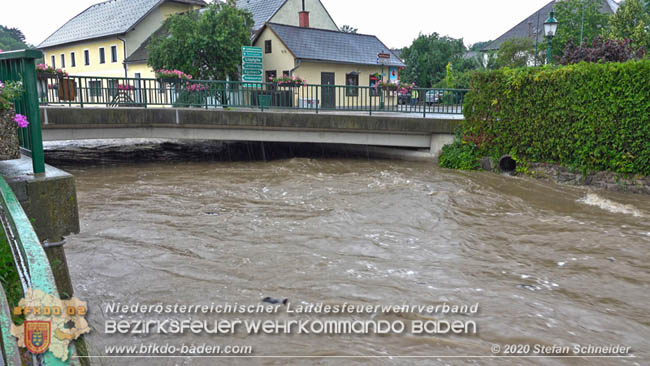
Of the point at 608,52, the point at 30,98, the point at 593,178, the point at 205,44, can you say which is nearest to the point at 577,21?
the point at 608,52

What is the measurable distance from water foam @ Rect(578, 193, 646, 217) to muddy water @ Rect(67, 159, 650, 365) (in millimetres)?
40

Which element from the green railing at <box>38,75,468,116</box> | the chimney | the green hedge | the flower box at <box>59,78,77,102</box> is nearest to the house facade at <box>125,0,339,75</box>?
the chimney

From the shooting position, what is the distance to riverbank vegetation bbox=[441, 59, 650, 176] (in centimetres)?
1159

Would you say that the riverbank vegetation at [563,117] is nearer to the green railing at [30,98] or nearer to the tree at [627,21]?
the green railing at [30,98]

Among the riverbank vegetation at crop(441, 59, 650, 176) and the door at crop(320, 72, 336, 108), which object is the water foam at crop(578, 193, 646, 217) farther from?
the door at crop(320, 72, 336, 108)

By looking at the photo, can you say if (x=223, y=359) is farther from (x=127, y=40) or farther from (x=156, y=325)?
(x=127, y=40)

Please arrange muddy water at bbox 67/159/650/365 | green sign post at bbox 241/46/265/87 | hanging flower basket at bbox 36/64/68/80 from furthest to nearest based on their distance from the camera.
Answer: green sign post at bbox 241/46/265/87 < hanging flower basket at bbox 36/64/68/80 < muddy water at bbox 67/159/650/365

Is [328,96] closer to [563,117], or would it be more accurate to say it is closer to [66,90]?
[563,117]

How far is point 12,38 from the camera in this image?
92.3 m

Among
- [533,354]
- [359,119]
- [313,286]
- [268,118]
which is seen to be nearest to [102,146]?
[268,118]

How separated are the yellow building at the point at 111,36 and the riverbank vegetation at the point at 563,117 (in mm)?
24630

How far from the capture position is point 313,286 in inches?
236

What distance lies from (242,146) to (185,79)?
5027mm

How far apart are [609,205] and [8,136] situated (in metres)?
10.7
